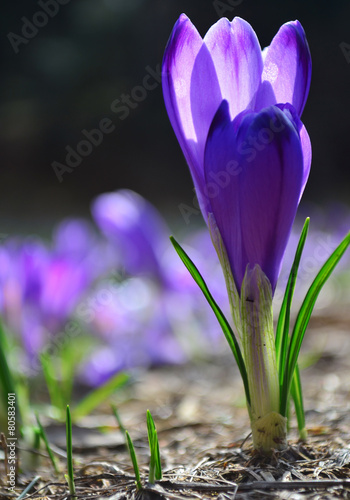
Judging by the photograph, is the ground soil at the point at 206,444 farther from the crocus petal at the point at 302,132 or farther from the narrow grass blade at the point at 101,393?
the crocus petal at the point at 302,132

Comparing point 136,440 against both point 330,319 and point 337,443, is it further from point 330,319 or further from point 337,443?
point 330,319

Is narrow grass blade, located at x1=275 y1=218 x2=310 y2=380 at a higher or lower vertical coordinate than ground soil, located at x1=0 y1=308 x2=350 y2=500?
higher

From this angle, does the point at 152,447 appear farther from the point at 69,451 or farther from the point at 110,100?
the point at 110,100

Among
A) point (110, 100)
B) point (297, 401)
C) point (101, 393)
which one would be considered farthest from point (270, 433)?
point (110, 100)

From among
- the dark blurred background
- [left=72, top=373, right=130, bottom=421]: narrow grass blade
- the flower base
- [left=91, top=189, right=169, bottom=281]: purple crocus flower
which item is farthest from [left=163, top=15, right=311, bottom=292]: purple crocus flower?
the dark blurred background

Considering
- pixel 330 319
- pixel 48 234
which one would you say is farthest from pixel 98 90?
pixel 330 319

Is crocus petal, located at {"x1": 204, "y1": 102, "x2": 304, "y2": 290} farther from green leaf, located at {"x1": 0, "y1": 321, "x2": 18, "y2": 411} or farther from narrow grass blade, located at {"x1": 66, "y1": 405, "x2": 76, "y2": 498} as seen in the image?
green leaf, located at {"x1": 0, "y1": 321, "x2": 18, "y2": 411}
